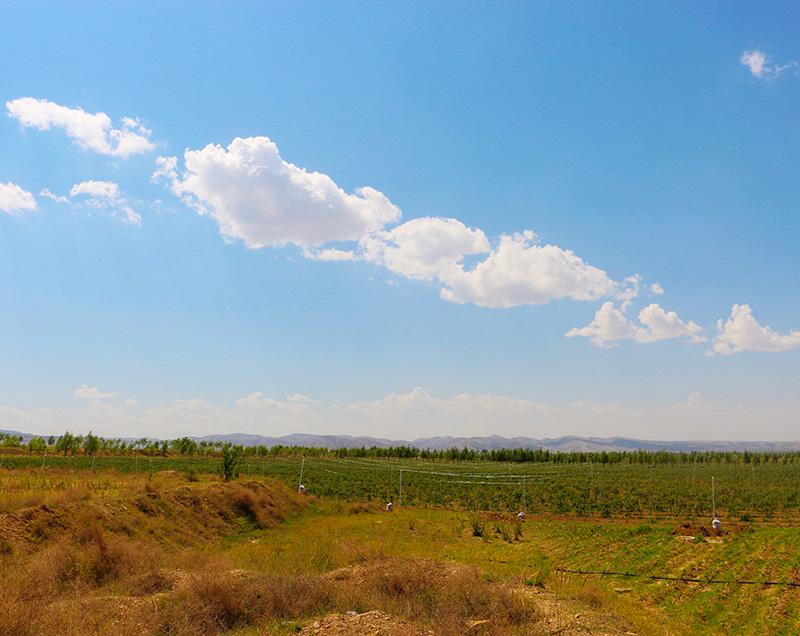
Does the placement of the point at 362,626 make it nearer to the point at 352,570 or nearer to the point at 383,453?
the point at 352,570

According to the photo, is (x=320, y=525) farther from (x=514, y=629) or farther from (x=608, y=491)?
(x=608, y=491)

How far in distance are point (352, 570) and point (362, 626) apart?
3.55 metres

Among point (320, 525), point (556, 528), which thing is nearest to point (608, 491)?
point (556, 528)

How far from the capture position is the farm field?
8.39 m

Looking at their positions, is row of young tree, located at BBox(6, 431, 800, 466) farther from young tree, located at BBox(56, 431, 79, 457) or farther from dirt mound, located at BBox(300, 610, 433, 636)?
dirt mound, located at BBox(300, 610, 433, 636)

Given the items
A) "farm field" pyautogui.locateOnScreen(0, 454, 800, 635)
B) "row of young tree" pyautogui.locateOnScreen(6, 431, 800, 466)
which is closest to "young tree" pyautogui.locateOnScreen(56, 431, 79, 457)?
"row of young tree" pyautogui.locateOnScreen(6, 431, 800, 466)

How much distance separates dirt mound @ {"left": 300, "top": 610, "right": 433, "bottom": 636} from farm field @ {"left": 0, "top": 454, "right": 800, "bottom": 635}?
0.18 ft

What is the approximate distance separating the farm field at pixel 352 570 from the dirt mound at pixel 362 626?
0.06 metres

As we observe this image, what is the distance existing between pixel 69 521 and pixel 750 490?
50.8m

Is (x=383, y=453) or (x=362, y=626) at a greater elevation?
(x=362, y=626)

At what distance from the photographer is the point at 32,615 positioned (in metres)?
7.21

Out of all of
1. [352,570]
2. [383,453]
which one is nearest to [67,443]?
[383,453]

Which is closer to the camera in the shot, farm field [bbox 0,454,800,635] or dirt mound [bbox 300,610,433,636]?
dirt mound [bbox 300,610,433,636]

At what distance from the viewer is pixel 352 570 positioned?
37.2 ft
